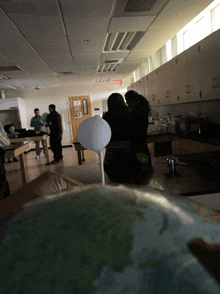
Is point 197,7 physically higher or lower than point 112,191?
higher

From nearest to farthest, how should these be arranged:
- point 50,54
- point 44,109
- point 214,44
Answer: point 214,44, point 50,54, point 44,109

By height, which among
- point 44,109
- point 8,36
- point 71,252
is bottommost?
point 71,252

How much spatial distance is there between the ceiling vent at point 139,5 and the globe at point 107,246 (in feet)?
8.73

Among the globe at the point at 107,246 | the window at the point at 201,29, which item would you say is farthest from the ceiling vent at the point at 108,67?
the globe at the point at 107,246

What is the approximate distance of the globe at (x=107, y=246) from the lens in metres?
0.27

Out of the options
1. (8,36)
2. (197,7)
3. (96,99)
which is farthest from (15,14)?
(96,99)

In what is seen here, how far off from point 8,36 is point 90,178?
275cm

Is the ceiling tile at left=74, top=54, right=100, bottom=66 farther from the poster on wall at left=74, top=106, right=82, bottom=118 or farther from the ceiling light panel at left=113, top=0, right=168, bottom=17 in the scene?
the poster on wall at left=74, top=106, right=82, bottom=118

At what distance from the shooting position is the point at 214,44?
262 cm

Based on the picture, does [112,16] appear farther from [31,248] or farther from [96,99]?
[96,99]

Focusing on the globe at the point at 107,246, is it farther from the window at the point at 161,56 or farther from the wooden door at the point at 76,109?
the wooden door at the point at 76,109

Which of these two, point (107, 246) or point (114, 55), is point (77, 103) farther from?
point (107, 246)

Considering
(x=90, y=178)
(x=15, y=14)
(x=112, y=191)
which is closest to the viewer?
(x=112, y=191)

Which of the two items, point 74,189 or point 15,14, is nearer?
point 74,189
